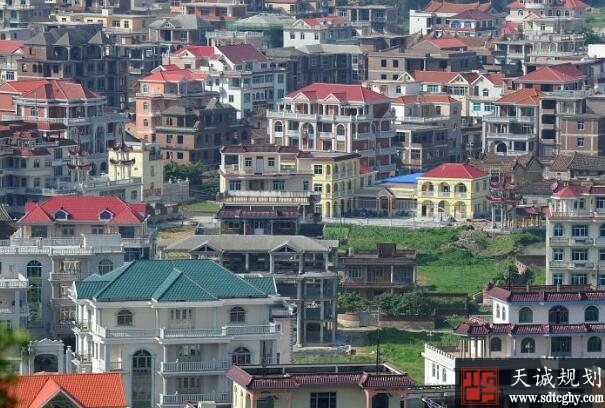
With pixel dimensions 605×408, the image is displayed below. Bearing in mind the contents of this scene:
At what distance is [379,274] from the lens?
2943 inches

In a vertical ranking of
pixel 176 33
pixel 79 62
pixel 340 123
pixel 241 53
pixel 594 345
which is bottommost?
pixel 594 345

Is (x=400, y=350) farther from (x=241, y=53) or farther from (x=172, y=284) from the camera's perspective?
(x=241, y=53)

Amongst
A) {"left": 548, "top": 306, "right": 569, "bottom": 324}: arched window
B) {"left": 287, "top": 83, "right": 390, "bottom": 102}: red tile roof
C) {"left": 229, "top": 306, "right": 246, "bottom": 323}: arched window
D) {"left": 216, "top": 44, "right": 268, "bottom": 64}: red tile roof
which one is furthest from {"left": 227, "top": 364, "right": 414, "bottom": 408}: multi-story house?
{"left": 216, "top": 44, "right": 268, "bottom": 64}: red tile roof

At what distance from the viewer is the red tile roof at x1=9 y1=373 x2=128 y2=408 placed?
42281 millimetres

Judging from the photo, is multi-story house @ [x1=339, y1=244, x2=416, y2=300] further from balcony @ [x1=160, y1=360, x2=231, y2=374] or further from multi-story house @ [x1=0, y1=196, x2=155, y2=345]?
balcony @ [x1=160, y1=360, x2=231, y2=374]

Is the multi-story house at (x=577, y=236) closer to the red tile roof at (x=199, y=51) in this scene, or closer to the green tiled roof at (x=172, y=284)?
the green tiled roof at (x=172, y=284)

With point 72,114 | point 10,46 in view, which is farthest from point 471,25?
point 72,114

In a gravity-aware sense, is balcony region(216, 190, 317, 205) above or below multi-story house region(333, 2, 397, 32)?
below

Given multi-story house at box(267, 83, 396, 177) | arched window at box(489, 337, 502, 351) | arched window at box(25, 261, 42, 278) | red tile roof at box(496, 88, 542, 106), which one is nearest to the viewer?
arched window at box(489, 337, 502, 351)

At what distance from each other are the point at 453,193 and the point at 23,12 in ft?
161

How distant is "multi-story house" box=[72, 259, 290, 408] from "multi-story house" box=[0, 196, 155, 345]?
788 centimetres

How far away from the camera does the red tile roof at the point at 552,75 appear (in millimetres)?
110750

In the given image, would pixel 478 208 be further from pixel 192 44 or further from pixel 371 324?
pixel 192 44

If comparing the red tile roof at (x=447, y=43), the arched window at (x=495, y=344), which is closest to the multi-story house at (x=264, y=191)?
the arched window at (x=495, y=344)
